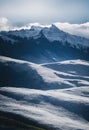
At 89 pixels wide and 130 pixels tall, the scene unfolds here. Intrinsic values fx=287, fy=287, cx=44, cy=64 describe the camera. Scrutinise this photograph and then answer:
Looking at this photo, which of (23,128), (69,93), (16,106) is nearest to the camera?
(23,128)

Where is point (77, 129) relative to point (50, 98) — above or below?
below

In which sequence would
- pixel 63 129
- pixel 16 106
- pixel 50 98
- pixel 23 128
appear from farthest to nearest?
1. pixel 50 98
2. pixel 16 106
3. pixel 63 129
4. pixel 23 128

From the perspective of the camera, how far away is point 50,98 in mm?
169500

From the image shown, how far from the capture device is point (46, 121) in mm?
129250

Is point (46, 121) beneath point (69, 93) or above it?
beneath

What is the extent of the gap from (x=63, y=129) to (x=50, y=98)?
158 ft

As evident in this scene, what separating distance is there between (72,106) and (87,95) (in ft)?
115

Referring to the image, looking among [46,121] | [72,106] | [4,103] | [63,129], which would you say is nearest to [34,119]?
[46,121]

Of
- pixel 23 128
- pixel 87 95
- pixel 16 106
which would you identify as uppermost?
pixel 87 95

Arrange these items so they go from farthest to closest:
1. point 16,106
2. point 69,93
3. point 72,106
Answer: point 69,93
point 72,106
point 16,106

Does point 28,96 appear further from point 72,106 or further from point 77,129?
point 77,129

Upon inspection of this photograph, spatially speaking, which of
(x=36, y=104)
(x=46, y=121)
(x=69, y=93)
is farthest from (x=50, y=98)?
(x=46, y=121)

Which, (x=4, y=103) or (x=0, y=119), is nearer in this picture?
(x=0, y=119)

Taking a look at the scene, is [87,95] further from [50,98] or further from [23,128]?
[23,128]
